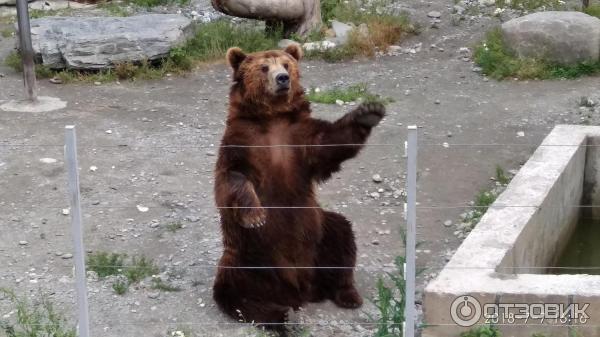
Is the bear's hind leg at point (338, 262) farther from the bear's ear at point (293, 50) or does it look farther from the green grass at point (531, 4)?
the green grass at point (531, 4)

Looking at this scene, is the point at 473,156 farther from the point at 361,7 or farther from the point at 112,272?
the point at 361,7

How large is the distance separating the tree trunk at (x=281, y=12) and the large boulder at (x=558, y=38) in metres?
2.28

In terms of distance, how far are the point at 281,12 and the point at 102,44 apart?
1.98 meters

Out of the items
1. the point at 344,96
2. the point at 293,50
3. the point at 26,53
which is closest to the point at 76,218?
the point at 293,50

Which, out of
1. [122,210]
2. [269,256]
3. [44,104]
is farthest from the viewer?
[44,104]

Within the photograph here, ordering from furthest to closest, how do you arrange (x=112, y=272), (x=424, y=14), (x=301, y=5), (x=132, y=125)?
(x=424, y=14), (x=301, y=5), (x=132, y=125), (x=112, y=272)

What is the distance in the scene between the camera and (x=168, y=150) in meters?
8.10

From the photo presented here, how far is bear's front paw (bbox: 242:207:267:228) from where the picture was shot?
4883mm

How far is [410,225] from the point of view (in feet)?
13.2

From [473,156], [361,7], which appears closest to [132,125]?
[473,156]

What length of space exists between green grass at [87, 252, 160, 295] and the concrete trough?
1810 millimetres

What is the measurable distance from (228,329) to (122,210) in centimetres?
201

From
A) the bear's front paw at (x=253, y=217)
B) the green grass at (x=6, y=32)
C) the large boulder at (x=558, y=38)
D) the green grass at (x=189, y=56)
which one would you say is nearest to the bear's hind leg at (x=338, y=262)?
the bear's front paw at (x=253, y=217)

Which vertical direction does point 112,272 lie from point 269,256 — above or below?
below
